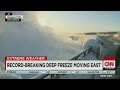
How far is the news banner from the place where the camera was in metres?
2.30

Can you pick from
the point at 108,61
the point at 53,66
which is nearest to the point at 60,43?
the point at 53,66

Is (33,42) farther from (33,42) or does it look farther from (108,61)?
(108,61)

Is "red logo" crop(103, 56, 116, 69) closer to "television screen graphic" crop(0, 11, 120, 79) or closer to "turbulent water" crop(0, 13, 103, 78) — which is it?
"television screen graphic" crop(0, 11, 120, 79)

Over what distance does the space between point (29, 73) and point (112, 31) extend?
75cm

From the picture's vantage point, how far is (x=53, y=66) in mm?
2305

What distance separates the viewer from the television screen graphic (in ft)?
7.53

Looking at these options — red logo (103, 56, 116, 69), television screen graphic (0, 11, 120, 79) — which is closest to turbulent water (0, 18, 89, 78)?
television screen graphic (0, 11, 120, 79)

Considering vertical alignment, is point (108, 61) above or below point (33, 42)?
below

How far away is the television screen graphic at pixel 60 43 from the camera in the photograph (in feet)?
7.53

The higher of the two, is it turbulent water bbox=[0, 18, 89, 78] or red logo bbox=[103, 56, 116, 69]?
turbulent water bbox=[0, 18, 89, 78]

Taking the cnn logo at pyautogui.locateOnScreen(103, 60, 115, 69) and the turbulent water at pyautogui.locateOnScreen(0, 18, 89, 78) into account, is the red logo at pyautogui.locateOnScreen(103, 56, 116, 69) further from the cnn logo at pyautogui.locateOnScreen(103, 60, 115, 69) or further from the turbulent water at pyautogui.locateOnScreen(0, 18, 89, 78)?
the turbulent water at pyautogui.locateOnScreen(0, 18, 89, 78)

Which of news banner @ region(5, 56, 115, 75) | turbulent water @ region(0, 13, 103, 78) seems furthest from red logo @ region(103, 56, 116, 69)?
turbulent water @ region(0, 13, 103, 78)

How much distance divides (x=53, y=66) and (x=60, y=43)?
0.19 metres
